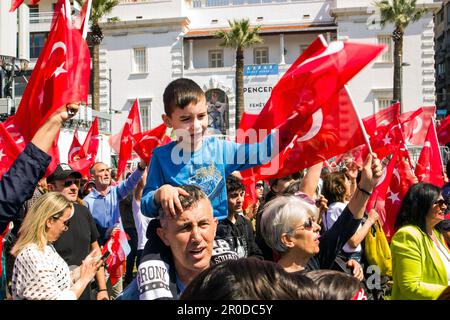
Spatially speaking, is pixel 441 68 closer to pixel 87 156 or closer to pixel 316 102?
pixel 87 156

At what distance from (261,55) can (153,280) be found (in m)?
42.1

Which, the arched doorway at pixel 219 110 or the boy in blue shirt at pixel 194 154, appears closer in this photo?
the boy in blue shirt at pixel 194 154

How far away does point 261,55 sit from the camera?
143 feet

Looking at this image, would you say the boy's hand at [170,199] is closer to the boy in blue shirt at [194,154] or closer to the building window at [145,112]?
the boy in blue shirt at [194,154]

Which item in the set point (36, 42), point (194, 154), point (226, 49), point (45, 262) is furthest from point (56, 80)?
point (36, 42)

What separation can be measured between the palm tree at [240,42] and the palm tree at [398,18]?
8373 mm

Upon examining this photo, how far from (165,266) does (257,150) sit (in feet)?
3.41

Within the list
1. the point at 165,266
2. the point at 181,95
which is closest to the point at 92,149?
the point at 181,95

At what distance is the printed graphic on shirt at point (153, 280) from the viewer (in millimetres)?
2355

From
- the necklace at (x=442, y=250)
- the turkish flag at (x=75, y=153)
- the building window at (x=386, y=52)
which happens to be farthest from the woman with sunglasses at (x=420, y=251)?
the building window at (x=386, y=52)

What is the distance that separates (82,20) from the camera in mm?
3992

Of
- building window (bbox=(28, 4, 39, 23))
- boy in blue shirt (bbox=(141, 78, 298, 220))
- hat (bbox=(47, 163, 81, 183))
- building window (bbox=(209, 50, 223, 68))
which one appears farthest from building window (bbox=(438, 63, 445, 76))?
boy in blue shirt (bbox=(141, 78, 298, 220))

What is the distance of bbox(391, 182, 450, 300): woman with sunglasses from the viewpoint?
3.98 meters
